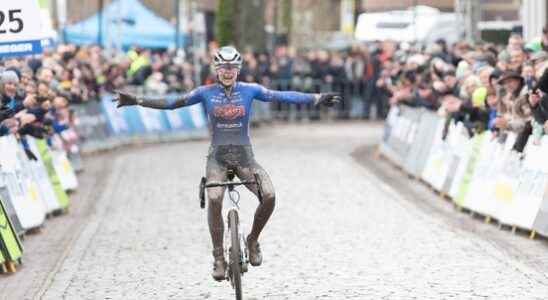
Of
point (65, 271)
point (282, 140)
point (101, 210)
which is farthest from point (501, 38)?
point (65, 271)

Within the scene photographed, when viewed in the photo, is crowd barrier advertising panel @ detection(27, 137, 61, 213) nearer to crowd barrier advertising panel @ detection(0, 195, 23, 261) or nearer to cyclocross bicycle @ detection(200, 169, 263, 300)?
crowd barrier advertising panel @ detection(0, 195, 23, 261)

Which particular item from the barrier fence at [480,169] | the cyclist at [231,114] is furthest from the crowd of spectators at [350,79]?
the cyclist at [231,114]

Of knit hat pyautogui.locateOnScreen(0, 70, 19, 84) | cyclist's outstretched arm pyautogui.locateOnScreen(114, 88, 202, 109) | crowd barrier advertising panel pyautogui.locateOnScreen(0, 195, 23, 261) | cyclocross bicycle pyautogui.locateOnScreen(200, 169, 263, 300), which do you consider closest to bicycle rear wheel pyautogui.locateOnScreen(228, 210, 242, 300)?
cyclocross bicycle pyautogui.locateOnScreen(200, 169, 263, 300)

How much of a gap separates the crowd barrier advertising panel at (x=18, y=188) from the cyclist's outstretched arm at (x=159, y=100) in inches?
162

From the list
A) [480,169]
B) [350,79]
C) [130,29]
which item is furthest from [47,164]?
[350,79]

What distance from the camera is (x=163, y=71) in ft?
121

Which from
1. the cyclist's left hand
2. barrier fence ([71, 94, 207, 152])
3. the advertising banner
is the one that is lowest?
barrier fence ([71, 94, 207, 152])

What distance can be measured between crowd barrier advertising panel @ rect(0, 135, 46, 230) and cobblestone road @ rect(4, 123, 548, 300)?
2.18 feet

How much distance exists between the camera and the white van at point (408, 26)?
34656mm

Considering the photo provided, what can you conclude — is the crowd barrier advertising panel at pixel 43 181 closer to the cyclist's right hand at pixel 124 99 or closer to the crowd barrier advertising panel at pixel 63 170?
the crowd barrier advertising panel at pixel 63 170

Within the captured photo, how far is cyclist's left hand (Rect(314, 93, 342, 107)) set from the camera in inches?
→ 496

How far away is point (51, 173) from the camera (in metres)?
20.5

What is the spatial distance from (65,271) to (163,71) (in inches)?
889

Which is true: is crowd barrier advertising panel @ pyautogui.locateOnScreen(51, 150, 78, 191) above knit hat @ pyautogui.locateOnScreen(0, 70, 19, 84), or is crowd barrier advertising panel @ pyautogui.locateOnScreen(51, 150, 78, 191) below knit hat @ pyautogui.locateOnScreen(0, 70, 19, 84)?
below
